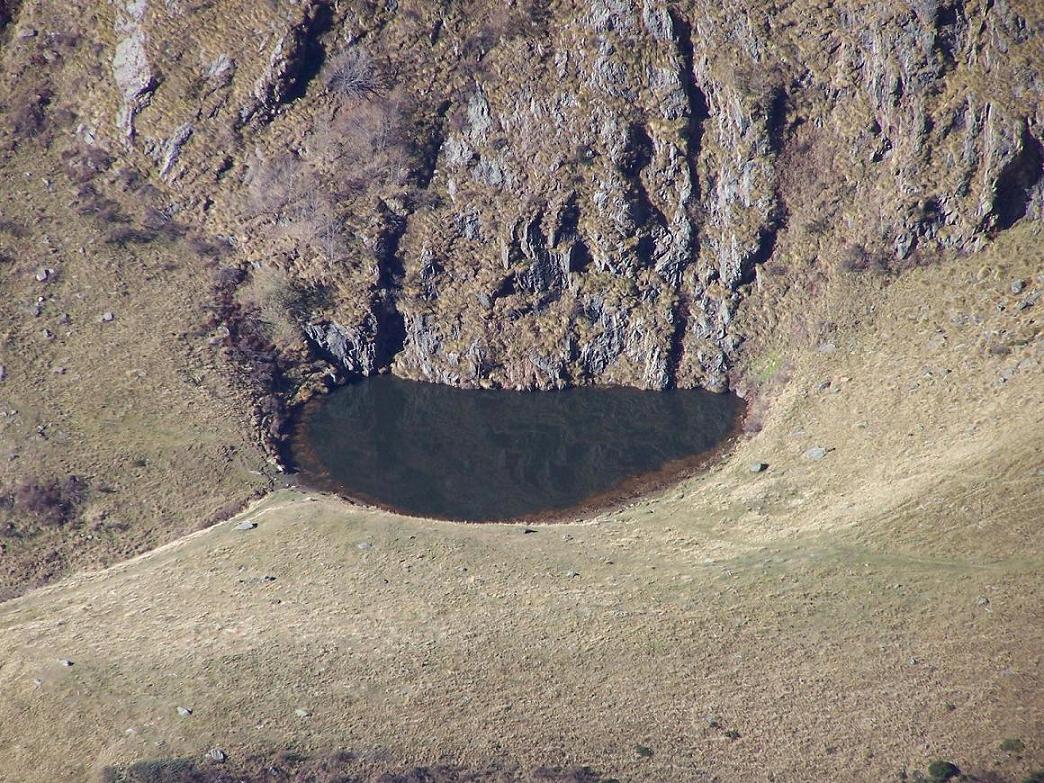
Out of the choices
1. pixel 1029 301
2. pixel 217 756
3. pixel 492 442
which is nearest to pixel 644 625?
pixel 217 756

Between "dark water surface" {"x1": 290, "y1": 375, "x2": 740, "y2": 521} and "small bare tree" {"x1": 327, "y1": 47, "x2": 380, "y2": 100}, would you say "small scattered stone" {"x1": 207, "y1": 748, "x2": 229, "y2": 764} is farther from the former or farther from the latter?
"small bare tree" {"x1": 327, "y1": 47, "x2": 380, "y2": 100}

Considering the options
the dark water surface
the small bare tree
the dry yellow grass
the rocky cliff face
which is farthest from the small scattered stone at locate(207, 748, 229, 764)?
the small bare tree

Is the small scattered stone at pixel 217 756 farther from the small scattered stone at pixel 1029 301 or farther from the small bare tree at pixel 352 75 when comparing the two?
the small bare tree at pixel 352 75

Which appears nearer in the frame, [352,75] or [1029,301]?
[1029,301]

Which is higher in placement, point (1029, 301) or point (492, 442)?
point (1029, 301)

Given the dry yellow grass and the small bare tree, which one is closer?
the dry yellow grass

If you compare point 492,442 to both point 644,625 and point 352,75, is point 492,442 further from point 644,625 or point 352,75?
point 352,75
